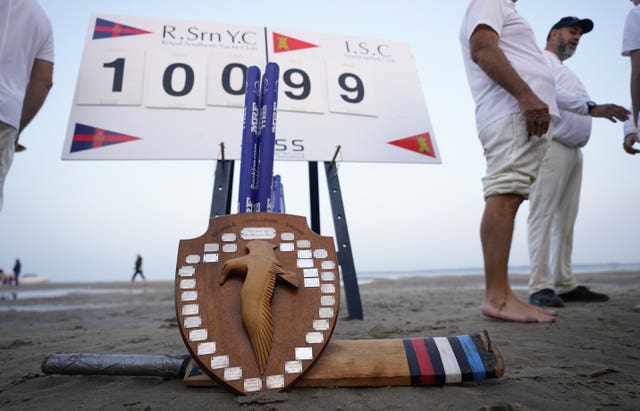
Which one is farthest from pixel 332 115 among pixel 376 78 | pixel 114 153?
pixel 114 153

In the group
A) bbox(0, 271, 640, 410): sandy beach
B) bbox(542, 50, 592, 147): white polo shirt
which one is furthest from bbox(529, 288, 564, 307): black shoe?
bbox(542, 50, 592, 147): white polo shirt

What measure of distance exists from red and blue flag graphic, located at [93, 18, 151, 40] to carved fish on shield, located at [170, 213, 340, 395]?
6.40ft

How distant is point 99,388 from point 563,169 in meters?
2.91

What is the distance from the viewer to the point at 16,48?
135 centimetres

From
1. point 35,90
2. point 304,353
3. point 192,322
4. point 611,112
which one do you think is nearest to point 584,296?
point 611,112

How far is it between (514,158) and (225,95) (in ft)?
5.66

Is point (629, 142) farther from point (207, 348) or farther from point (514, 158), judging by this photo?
point (207, 348)

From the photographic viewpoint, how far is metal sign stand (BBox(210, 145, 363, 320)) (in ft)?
6.34

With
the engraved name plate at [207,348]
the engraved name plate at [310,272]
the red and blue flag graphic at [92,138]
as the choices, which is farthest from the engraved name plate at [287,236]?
the red and blue flag graphic at [92,138]

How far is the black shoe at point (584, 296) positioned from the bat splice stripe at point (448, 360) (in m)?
2.14

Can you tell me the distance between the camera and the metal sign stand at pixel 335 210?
1933 mm

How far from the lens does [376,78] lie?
2.61 meters

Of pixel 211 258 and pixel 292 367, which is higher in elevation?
pixel 211 258

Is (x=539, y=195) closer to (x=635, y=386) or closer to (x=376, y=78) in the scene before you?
(x=376, y=78)
